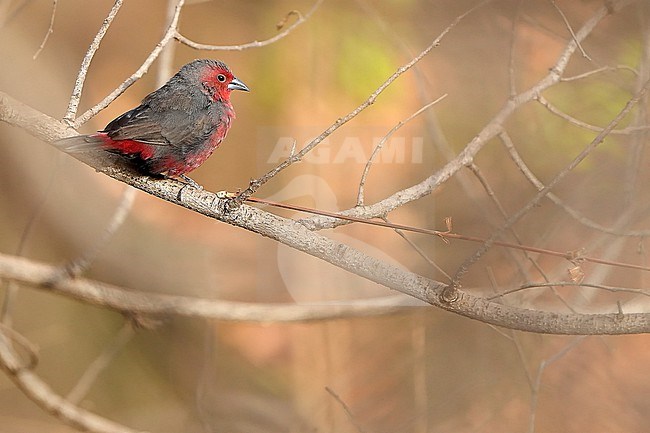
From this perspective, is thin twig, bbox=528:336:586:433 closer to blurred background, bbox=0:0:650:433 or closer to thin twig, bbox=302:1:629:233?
blurred background, bbox=0:0:650:433

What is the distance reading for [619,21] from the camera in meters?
1.02

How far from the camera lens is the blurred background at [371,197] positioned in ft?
3.45

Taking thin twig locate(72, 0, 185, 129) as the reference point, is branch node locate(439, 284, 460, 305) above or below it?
below

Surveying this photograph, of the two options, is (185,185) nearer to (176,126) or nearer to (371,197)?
(176,126)

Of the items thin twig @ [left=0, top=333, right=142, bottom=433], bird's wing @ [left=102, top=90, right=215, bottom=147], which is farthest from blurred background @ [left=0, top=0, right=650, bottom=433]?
bird's wing @ [left=102, top=90, right=215, bottom=147]

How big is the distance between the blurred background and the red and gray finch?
0.72ft

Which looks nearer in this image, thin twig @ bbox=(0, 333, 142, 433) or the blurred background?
the blurred background

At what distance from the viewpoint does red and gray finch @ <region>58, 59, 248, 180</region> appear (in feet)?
2.36

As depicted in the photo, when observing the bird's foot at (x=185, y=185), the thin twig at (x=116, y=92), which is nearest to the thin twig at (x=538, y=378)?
the bird's foot at (x=185, y=185)

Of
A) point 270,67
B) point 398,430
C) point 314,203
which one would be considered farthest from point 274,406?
point 270,67

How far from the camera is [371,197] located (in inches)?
42.0

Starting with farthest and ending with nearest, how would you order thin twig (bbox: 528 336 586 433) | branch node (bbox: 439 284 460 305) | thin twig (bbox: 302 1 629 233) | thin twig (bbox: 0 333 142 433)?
1. thin twig (bbox: 0 333 142 433)
2. thin twig (bbox: 528 336 586 433)
3. thin twig (bbox: 302 1 629 233)
4. branch node (bbox: 439 284 460 305)

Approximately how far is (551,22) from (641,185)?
264 mm

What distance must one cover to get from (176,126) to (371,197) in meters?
0.39
